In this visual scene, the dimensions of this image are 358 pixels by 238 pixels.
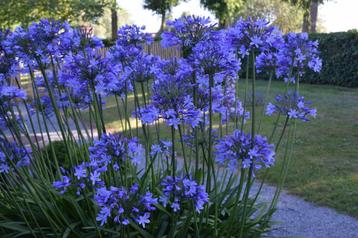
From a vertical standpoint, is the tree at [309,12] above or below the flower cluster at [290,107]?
above

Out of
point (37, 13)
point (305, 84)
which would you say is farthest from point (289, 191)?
point (37, 13)

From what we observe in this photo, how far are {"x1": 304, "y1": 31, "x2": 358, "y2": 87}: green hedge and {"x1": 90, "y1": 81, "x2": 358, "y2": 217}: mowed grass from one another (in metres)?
3.96

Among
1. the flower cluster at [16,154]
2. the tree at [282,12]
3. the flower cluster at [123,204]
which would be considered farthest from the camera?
the tree at [282,12]

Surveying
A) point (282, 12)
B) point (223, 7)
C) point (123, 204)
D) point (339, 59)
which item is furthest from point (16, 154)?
point (282, 12)

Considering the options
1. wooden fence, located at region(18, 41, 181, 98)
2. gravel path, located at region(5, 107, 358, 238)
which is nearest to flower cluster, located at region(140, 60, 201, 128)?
wooden fence, located at region(18, 41, 181, 98)

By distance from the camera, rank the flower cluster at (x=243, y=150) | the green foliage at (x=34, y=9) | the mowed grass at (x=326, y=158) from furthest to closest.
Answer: the green foliage at (x=34, y=9) < the mowed grass at (x=326, y=158) < the flower cluster at (x=243, y=150)

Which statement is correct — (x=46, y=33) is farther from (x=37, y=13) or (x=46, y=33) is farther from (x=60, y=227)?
(x=37, y=13)

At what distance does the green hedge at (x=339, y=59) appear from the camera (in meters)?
15.1

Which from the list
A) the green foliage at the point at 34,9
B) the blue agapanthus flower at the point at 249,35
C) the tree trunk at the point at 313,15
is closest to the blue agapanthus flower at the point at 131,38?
the blue agapanthus flower at the point at 249,35

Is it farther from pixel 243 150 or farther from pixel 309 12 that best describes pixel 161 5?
pixel 243 150

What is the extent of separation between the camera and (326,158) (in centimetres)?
657

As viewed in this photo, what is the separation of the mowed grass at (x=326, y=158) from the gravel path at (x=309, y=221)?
0.60 feet

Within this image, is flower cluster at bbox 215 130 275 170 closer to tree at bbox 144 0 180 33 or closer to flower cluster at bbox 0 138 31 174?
flower cluster at bbox 0 138 31 174

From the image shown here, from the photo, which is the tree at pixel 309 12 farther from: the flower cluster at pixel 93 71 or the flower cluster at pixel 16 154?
the flower cluster at pixel 93 71
